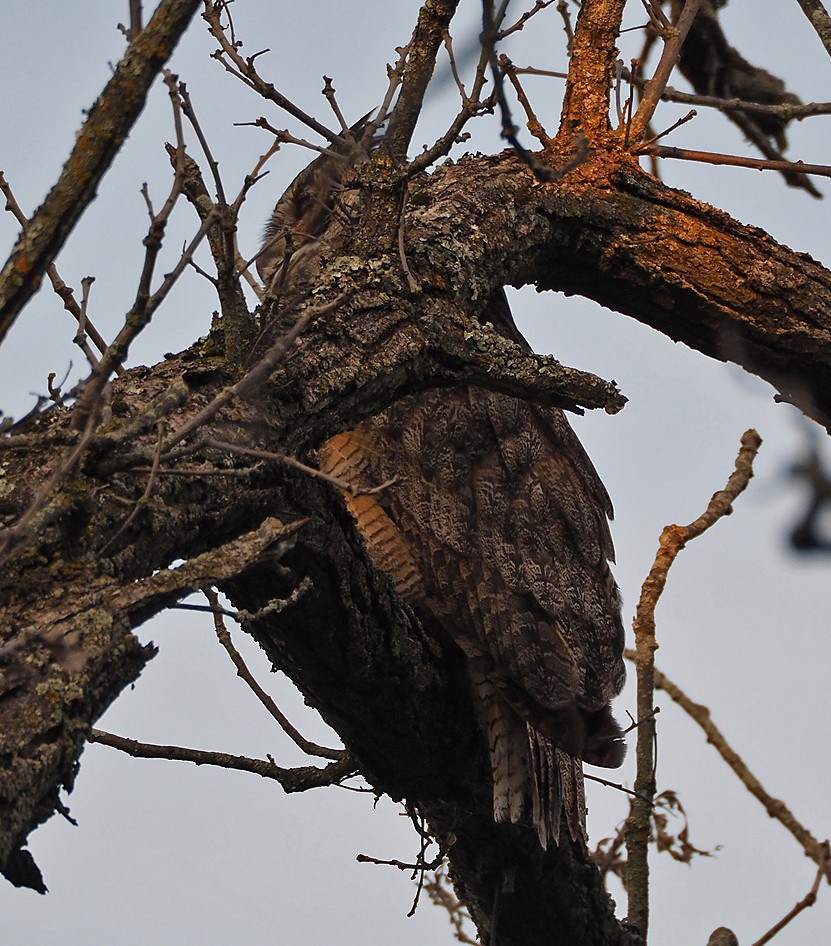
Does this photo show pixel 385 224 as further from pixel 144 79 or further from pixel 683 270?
pixel 144 79

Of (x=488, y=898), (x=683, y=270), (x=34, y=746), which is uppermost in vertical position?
(x=683, y=270)

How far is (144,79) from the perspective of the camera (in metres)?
1.46

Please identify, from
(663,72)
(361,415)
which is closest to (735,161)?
(663,72)

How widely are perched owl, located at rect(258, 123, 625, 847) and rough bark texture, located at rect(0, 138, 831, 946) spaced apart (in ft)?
0.46

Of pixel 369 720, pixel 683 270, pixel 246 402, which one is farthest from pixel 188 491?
pixel 683 270

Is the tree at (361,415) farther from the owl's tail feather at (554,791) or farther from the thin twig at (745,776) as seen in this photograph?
the thin twig at (745,776)

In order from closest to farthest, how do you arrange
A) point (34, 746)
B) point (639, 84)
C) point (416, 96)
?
point (34, 746), point (416, 96), point (639, 84)

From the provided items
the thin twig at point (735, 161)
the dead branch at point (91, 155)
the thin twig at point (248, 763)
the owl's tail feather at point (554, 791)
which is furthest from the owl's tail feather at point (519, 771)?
the dead branch at point (91, 155)

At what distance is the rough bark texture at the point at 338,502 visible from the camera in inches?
71.3

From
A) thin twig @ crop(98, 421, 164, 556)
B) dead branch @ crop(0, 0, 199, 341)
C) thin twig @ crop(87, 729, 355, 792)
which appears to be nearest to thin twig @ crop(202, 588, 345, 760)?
thin twig @ crop(87, 729, 355, 792)

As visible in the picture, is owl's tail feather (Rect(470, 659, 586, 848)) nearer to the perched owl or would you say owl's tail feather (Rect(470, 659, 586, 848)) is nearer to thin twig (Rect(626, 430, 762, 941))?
the perched owl

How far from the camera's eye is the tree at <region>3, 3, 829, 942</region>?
1.76 m

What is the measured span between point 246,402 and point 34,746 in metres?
0.83

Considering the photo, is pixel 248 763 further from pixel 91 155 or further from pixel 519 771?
pixel 91 155
